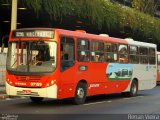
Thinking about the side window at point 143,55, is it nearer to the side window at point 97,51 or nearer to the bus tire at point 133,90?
the bus tire at point 133,90

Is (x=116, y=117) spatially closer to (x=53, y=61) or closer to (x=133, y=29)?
(x=53, y=61)

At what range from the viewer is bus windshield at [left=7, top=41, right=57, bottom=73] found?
17.9 meters

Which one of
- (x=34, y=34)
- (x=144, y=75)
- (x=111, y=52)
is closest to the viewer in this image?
(x=34, y=34)

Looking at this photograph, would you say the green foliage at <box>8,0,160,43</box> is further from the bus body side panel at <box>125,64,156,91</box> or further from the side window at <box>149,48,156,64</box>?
the bus body side panel at <box>125,64,156,91</box>

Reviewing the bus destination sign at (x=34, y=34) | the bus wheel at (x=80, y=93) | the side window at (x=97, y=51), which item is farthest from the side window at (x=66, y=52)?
the side window at (x=97, y=51)

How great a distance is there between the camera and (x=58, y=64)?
17844 millimetres

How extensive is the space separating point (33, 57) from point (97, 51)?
3589 millimetres

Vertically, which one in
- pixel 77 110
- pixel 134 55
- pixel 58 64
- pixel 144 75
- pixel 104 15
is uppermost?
pixel 104 15

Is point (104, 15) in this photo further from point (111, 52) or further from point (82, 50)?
point (82, 50)

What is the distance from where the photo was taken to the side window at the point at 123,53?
23016 mm

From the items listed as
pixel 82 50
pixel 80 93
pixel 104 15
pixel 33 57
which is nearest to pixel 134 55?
pixel 82 50

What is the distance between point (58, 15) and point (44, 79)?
14.3 meters

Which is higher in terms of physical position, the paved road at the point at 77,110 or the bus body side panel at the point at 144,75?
the bus body side panel at the point at 144,75

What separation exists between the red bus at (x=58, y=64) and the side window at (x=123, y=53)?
92 cm
